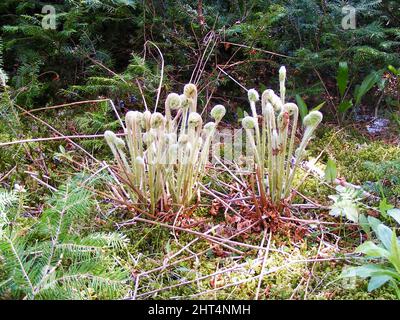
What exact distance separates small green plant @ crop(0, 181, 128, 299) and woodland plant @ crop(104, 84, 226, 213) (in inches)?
5.8

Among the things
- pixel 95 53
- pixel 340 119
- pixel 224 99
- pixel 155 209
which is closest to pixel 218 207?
pixel 155 209

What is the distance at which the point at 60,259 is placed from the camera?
0.91 metres

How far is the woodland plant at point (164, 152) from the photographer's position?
110 centimetres

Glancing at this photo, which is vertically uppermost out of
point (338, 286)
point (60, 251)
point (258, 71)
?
point (258, 71)

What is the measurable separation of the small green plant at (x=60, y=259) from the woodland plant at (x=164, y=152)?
0.15 meters

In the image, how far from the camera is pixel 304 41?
1.97 metres

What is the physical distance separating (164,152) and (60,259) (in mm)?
365

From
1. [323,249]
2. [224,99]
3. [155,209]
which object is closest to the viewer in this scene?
[323,249]

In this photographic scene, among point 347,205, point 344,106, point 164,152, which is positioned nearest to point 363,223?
point 347,205

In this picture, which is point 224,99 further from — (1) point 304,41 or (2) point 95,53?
(2) point 95,53

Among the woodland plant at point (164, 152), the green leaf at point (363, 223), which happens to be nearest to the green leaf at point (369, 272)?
the green leaf at point (363, 223)

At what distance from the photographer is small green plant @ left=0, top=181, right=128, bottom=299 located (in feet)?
2.78

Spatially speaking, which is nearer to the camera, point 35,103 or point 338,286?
point 338,286

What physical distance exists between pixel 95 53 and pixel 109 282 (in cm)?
128
